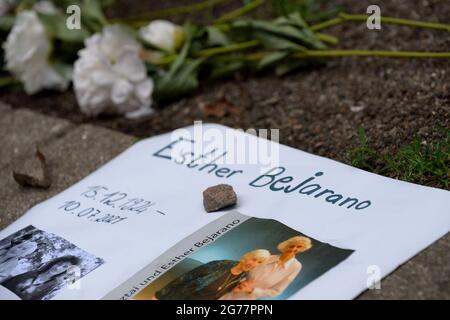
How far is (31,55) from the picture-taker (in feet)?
4.24

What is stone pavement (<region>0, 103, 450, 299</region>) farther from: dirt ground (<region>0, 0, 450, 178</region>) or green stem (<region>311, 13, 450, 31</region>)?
green stem (<region>311, 13, 450, 31</region>)

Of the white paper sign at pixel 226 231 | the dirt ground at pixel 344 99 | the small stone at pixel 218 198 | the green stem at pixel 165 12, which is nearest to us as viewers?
the white paper sign at pixel 226 231

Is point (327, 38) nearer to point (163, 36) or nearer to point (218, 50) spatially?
point (218, 50)

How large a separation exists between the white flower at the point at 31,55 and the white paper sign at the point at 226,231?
1.20 feet

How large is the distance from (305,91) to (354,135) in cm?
20

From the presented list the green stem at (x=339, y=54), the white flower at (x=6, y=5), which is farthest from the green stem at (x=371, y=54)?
the white flower at (x=6, y=5)

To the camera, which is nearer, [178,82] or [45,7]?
[178,82]

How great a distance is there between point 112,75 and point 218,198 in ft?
1.45

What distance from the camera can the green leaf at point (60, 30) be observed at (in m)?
1.32

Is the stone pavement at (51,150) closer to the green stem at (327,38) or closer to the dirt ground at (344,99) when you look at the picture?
the dirt ground at (344,99)

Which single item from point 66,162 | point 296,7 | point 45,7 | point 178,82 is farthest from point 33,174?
point 296,7

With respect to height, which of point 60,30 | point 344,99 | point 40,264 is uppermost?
point 60,30

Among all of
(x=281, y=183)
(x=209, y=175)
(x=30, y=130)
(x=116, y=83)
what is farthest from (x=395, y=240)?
(x=30, y=130)

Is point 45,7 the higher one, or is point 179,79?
point 45,7
